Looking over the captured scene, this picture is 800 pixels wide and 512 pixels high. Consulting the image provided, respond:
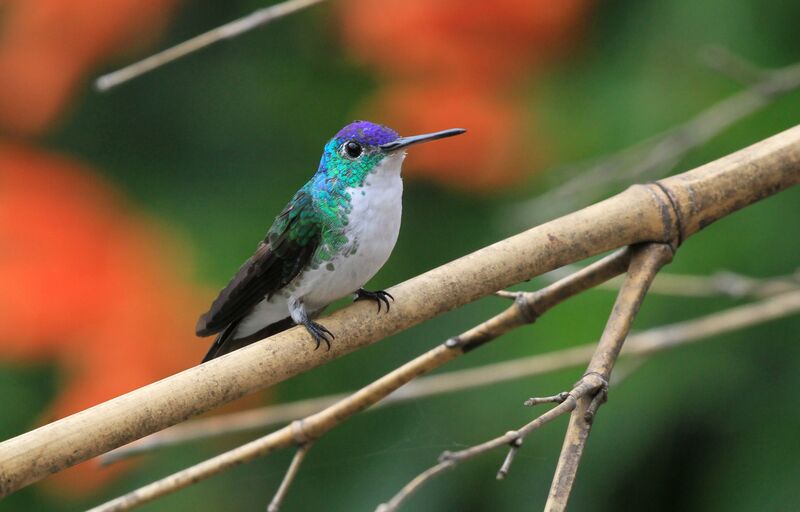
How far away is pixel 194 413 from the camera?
31.3 inches

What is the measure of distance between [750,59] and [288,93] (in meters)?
0.82

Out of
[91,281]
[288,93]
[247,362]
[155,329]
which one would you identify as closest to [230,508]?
[155,329]

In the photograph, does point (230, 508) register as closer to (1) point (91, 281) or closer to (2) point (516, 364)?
(1) point (91, 281)

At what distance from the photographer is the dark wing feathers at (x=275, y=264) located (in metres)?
1.19

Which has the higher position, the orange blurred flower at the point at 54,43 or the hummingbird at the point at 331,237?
the orange blurred flower at the point at 54,43

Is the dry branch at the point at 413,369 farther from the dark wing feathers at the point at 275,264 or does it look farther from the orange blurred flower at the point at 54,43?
the orange blurred flower at the point at 54,43

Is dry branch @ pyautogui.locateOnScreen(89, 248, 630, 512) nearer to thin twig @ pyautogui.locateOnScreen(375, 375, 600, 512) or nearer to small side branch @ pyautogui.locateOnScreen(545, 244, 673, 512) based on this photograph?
small side branch @ pyautogui.locateOnScreen(545, 244, 673, 512)

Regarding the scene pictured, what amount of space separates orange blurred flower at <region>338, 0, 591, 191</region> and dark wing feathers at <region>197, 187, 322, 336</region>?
66 cm

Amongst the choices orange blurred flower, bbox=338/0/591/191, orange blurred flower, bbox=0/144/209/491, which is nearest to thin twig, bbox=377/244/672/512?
orange blurred flower, bbox=338/0/591/191

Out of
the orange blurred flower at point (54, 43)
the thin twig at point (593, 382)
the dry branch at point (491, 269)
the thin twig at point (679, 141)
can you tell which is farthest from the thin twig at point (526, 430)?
the orange blurred flower at point (54, 43)

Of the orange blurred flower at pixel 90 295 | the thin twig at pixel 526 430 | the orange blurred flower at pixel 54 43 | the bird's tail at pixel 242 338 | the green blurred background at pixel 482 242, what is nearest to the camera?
the thin twig at pixel 526 430

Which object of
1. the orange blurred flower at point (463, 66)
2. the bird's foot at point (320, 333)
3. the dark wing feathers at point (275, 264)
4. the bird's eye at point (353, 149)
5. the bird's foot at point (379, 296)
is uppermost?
the orange blurred flower at point (463, 66)

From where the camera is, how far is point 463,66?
191 centimetres

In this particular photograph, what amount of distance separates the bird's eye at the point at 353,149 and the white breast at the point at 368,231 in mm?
30
